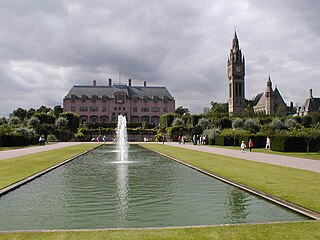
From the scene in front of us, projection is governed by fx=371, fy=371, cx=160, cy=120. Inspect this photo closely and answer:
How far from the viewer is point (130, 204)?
1062 centimetres

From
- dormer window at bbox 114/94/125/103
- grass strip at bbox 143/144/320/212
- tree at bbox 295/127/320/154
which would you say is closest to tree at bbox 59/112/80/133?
dormer window at bbox 114/94/125/103

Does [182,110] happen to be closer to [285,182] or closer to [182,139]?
[182,139]

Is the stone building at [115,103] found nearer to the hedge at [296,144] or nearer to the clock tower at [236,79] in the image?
the clock tower at [236,79]

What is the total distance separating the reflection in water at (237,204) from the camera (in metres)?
9.07

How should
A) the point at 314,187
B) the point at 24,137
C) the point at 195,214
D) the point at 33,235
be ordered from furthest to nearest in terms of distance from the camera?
the point at 24,137, the point at 314,187, the point at 195,214, the point at 33,235

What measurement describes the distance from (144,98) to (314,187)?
314 feet

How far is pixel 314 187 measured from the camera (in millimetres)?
12023

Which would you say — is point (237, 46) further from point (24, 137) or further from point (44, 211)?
point (44, 211)

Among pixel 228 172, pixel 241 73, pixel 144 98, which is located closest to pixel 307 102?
pixel 241 73

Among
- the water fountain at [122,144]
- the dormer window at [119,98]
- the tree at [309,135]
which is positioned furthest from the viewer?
the dormer window at [119,98]

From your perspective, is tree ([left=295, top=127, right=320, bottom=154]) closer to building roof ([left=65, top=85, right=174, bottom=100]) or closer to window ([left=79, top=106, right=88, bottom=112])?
building roof ([left=65, top=85, right=174, bottom=100])

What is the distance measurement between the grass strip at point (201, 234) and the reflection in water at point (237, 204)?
138cm

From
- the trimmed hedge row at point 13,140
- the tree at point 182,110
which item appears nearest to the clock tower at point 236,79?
the tree at point 182,110

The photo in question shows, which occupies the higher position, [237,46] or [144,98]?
[237,46]
